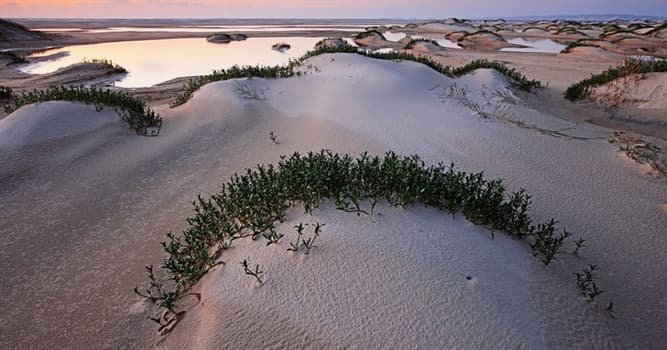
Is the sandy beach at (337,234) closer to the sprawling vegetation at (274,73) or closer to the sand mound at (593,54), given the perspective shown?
the sprawling vegetation at (274,73)

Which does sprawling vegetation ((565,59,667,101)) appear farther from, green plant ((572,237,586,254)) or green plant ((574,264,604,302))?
green plant ((574,264,604,302))

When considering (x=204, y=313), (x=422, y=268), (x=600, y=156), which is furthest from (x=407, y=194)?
(x=600, y=156)

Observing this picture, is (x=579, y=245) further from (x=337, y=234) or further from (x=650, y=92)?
(x=650, y=92)

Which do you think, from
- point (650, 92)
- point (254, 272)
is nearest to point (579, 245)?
point (254, 272)

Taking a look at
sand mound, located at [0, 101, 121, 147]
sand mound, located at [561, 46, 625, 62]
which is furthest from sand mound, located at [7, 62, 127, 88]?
sand mound, located at [561, 46, 625, 62]

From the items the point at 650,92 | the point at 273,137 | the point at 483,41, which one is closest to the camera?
the point at 273,137

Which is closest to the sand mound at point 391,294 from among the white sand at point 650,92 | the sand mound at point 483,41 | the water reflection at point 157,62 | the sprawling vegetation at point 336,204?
the sprawling vegetation at point 336,204

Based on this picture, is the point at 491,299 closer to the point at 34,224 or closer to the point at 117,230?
the point at 117,230
